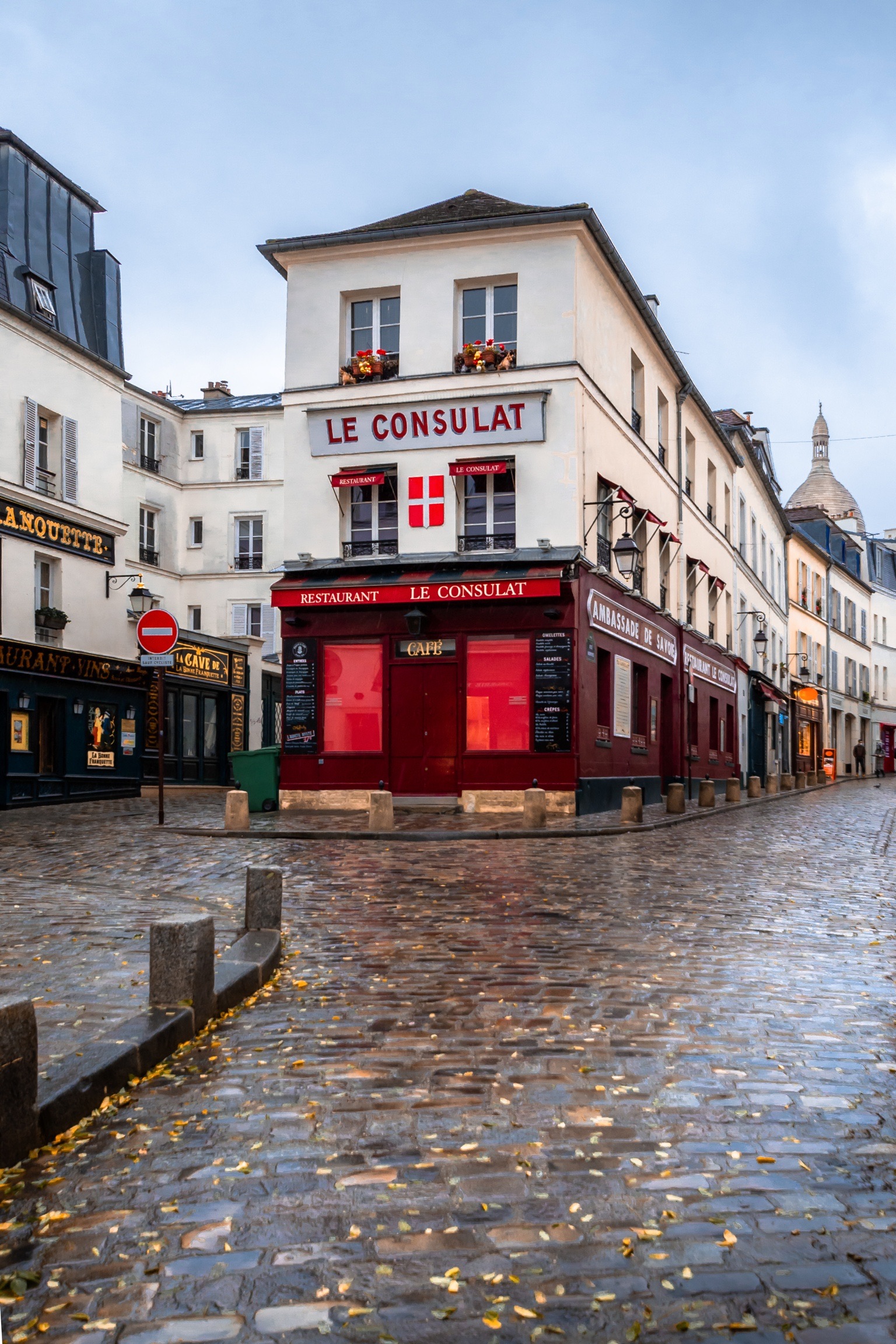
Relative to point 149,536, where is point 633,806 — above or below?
below

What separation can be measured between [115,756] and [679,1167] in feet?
80.4

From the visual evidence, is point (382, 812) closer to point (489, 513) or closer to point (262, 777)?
point (262, 777)

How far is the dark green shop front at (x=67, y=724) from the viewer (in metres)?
23.4

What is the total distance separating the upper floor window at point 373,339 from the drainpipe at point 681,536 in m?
9.15

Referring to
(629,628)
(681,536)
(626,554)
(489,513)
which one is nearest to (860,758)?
(681,536)

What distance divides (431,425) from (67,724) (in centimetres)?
992

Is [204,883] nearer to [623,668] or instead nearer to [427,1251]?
[427,1251]

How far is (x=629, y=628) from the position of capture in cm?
2408

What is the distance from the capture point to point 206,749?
1249 inches

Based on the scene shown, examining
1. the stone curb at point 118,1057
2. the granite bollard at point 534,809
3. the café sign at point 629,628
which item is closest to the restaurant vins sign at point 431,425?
the café sign at point 629,628

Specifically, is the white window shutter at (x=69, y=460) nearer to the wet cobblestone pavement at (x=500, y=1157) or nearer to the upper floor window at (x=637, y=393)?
the upper floor window at (x=637, y=393)

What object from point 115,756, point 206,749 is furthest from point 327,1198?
point 206,749

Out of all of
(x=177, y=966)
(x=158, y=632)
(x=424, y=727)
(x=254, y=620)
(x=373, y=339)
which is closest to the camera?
(x=177, y=966)

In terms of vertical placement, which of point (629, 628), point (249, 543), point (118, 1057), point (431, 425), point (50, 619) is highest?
point (249, 543)
